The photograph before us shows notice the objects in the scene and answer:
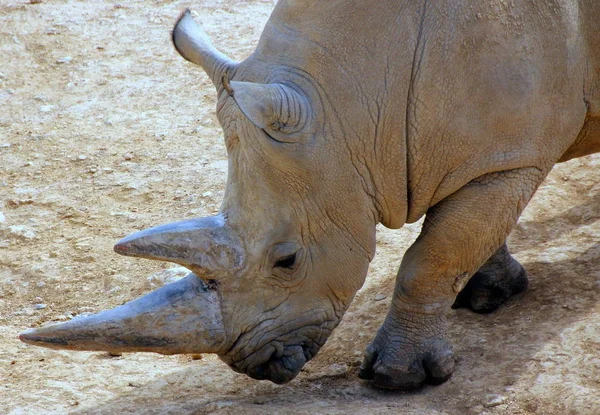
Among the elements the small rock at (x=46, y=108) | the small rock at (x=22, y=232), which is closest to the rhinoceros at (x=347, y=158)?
the small rock at (x=22, y=232)

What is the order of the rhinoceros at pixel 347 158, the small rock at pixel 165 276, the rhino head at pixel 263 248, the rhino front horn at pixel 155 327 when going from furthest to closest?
the small rock at pixel 165 276 < the rhinoceros at pixel 347 158 < the rhino head at pixel 263 248 < the rhino front horn at pixel 155 327

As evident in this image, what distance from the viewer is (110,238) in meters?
7.63

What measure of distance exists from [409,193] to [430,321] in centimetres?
72

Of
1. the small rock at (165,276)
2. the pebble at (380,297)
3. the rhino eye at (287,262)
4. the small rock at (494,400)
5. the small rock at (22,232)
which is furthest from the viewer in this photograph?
the small rock at (22,232)

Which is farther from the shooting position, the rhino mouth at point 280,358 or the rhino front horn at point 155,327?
the rhino mouth at point 280,358

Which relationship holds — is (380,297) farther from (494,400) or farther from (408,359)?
(494,400)

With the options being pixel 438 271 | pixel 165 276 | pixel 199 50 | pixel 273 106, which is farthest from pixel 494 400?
pixel 165 276

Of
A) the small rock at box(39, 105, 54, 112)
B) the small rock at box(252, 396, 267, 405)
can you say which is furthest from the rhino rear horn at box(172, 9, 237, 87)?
the small rock at box(39, 105, 54, 112)

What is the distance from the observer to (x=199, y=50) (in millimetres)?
5566

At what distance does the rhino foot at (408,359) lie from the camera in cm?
555

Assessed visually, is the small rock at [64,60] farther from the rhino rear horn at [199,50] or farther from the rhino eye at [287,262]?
the rhino eye at [287,262]

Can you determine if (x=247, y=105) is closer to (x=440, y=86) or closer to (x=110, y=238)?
(x=440, y=86)

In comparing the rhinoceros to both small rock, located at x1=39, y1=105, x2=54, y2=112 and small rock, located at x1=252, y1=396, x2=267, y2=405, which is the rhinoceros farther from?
small rock, located at x1=39, y1=105, x2=54, y2=112

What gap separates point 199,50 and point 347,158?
1.05 meters
